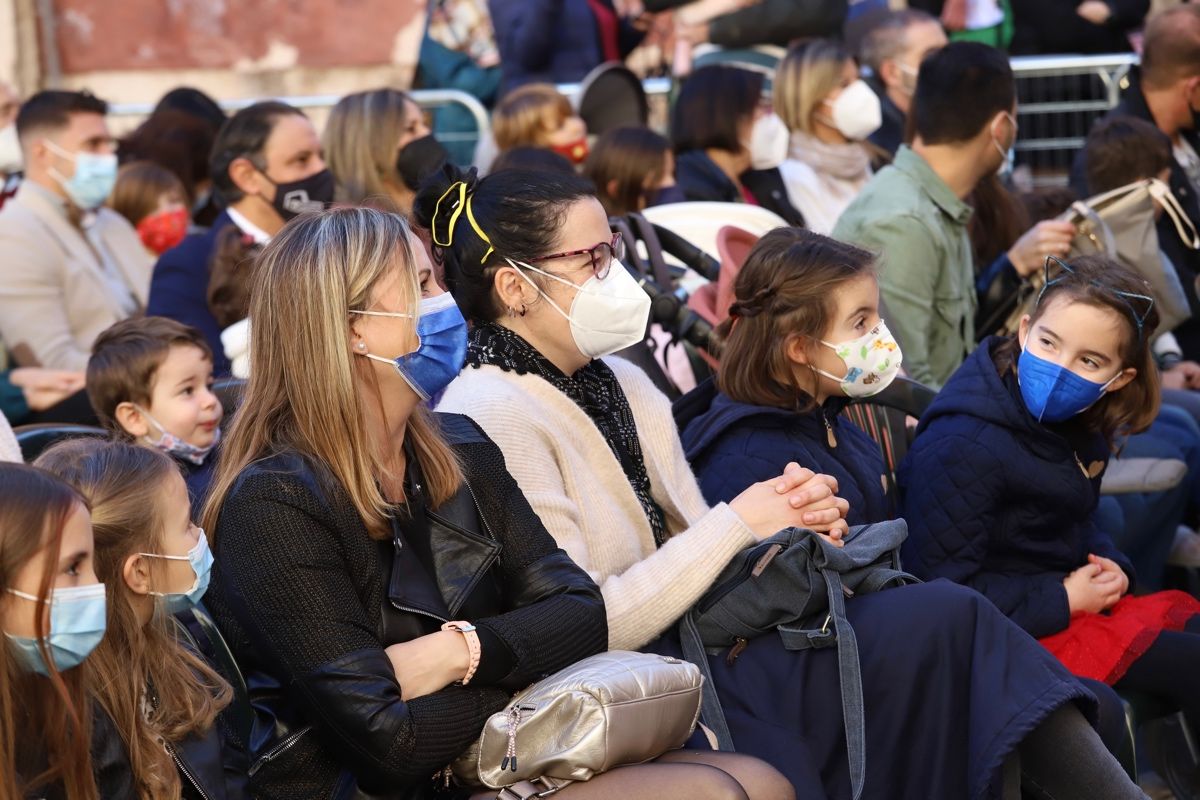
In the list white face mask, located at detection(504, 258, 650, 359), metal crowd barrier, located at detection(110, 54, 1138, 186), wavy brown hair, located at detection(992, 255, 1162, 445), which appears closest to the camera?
white face mask, located at detection(504, 258, 650, 359)

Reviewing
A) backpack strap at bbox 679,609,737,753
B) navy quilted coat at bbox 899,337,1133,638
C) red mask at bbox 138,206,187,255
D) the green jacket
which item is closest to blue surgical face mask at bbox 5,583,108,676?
backpack strap at bbox 679,609,737,753

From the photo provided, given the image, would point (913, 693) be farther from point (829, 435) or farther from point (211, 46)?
point (211, 46)

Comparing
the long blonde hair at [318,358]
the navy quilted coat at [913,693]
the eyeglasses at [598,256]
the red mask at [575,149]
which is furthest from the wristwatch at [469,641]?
the red mask at [575,149]

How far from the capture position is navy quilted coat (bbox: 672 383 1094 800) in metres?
3.65

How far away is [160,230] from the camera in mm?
7480

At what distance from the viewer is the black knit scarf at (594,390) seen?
4.02 metres

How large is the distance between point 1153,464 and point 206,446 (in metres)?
2.96

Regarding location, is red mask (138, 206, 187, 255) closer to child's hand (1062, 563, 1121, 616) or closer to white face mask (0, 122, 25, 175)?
white face mask (0, 122, 25, 175)

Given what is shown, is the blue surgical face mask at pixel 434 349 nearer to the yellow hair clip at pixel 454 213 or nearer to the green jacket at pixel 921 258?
the yellow hair clip at pixel 454 213

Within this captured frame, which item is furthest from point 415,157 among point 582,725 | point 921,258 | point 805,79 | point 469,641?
point 582,725

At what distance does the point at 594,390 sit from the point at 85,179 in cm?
335

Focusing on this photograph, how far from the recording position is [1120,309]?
4.54 meters

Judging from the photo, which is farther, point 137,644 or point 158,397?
point 158,397

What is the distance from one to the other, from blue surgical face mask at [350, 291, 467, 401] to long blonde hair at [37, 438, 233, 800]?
52 centimetres
